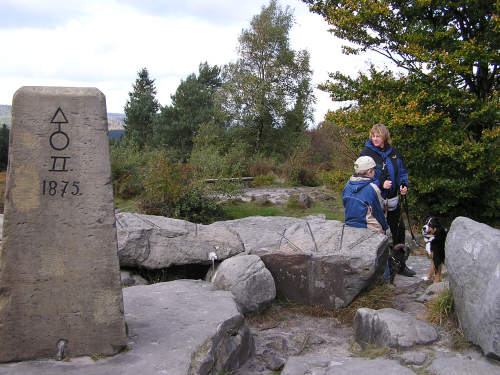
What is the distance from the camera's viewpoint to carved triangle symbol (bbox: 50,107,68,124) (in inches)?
123

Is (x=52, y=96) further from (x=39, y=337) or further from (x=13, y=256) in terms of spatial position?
(x=39, y=337)

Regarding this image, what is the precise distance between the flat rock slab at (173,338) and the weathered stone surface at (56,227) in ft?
0.68

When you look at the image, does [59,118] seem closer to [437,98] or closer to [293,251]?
[293,251]

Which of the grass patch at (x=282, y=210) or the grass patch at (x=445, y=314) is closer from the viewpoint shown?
the grass patch at (x=445, y=314)

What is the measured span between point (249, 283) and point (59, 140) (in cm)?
250

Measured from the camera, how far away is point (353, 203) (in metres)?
5.35

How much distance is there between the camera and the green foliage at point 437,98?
29.1 ft

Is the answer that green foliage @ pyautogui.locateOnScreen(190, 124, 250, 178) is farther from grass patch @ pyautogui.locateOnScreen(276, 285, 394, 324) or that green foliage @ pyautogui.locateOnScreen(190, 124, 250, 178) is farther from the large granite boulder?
grass patch @ pyautogui.locateOnScreen(276, 285, 394, 324)

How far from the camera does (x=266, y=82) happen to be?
28.8 m

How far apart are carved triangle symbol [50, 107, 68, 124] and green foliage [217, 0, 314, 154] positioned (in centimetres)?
2605

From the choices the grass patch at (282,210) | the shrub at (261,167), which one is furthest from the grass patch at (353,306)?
the shrub at (261,167)

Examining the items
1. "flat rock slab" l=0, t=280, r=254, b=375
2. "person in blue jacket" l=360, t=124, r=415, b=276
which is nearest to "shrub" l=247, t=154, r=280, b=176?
"person in blue jacket" l=360, t=124, r=415, b=276

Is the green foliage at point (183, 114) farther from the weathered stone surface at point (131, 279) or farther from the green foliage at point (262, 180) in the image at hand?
the weathered stone surface at point (131, 279)

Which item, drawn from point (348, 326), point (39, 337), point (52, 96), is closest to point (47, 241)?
point (39, 337)
